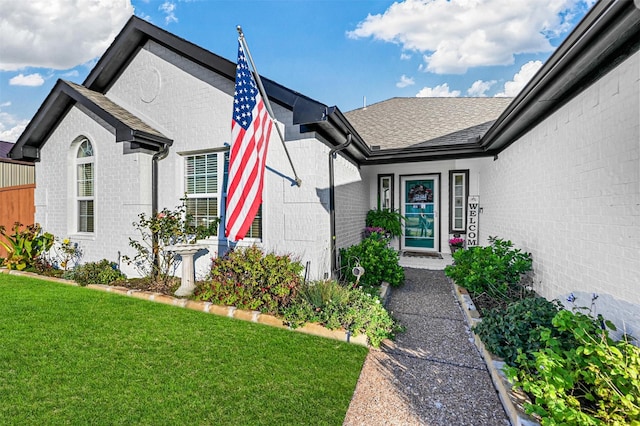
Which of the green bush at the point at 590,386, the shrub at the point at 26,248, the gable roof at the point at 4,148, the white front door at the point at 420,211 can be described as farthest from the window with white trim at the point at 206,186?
the gable roof at the point at 4,148

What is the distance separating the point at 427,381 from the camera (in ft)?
9.32

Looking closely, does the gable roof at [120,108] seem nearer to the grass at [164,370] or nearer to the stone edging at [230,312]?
the stone edging at [230,312]

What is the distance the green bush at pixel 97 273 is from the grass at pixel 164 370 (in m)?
1.37

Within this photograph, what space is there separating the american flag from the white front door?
5821mm

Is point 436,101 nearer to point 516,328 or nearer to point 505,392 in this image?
point 516,328

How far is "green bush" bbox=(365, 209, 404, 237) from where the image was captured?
27.4 feet

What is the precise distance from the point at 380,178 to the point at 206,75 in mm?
5565

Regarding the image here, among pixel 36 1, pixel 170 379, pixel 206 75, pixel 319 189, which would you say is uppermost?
pixel 36 1

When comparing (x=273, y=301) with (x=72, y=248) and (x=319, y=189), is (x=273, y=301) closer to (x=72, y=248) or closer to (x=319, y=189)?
(x=319, y=189)

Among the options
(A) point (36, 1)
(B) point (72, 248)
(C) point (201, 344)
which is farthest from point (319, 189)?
(A) point (36, 1)

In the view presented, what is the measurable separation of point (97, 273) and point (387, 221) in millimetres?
7110

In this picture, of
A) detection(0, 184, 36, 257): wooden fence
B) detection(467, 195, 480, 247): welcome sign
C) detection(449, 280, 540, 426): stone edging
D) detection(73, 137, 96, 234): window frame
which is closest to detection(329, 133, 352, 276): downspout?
detection(449, 280, 540, 426): stone edging

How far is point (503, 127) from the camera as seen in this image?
5.19m

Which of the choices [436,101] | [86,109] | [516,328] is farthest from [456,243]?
[86,109]
